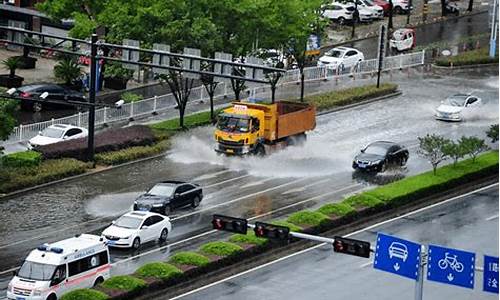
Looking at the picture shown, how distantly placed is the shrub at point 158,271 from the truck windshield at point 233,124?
19157mm

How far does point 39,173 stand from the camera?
197 feet

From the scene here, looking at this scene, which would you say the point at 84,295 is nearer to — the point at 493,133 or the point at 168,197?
the point at 168,197

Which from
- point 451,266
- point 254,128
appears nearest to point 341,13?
point 254,128

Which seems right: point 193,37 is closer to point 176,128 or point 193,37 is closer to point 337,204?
point 176,128

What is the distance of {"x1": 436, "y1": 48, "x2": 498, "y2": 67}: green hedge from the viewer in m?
88.6

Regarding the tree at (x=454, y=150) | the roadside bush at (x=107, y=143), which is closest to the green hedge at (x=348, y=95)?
the roadside bush at (x=107, y=143)

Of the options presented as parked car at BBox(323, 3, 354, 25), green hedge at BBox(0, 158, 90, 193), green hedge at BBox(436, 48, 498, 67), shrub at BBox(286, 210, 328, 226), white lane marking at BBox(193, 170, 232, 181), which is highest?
parked car at BBox(323, 3, 354, 25)

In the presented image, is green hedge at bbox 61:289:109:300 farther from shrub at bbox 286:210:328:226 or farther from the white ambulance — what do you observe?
shrub at bbox 286:210:328:226

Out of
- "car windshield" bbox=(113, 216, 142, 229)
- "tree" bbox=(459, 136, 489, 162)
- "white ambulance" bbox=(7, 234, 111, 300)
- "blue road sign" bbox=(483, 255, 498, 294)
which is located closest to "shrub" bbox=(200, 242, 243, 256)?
"car windshield" bbox=(113, 216, 142, 229)

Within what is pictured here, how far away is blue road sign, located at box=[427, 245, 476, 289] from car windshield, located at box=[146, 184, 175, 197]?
65.2 feet

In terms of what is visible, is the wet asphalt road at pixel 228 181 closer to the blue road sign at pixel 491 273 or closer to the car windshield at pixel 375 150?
the car windshield at pixel 375 150

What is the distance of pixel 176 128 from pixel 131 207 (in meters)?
14.2

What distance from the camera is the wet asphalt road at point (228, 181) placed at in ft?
173

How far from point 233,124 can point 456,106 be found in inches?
647
